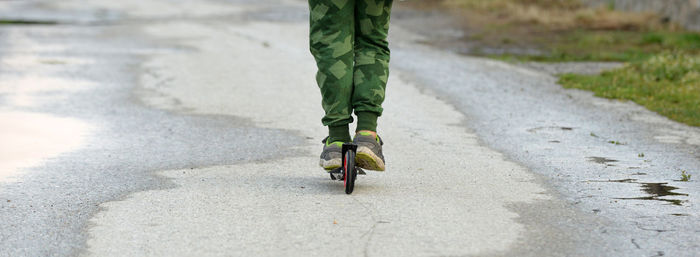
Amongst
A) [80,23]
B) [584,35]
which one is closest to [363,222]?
[584,35]

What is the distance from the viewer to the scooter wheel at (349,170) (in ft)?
16.7

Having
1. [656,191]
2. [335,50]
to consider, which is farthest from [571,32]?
[335,50]

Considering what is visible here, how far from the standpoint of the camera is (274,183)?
18.5 feet

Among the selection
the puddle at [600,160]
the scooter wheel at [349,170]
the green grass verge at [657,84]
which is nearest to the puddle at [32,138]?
the scooter wheel at [349,170]

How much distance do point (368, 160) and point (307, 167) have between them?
1066mm

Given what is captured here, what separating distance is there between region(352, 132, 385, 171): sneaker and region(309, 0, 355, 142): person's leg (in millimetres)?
144

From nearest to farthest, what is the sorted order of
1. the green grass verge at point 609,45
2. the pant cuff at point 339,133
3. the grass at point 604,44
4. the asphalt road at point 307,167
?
the asphalt road at point 307,167 → the pant cuff at point 339,133 → the grass at point 604,44 → the green grass verge at point 609,45

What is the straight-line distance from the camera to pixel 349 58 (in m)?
5.25

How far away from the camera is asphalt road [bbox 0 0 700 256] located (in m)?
4.42

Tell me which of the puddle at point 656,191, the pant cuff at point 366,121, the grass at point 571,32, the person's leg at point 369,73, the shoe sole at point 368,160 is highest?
the person's leg at point 369,73

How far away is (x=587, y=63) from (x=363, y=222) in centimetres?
920

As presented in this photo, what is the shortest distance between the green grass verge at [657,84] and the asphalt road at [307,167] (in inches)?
9.0

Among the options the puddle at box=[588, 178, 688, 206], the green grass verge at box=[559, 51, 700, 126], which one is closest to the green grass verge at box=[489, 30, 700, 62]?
the green grass verge at box=[559, 51, 700, 126]

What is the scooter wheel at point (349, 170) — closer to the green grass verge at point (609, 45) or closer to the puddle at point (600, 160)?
the puddle at point (600, 160)
